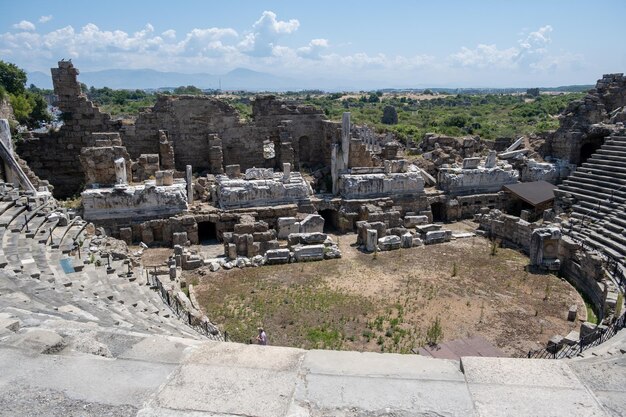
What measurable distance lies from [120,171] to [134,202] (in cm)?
153

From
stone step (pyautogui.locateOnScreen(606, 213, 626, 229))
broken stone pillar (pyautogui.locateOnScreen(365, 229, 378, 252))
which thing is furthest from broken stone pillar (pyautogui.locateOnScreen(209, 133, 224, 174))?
stone step (pyautogui.locateOnScreen(606, 213, 626, 229))

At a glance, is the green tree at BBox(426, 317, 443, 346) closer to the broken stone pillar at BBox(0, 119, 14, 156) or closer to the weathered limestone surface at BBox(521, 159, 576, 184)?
the weathered limestone surface at BBox(521, 159, 576, 184)

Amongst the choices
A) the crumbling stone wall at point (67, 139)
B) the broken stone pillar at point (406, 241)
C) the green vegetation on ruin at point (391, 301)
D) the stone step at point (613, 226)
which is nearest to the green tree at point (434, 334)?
the green vegetation on ruin at point (391, 301)

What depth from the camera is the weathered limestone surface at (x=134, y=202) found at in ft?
57.7

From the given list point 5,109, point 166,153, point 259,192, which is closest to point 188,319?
point 259,192

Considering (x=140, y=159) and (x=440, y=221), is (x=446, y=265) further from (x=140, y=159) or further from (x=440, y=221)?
(x=140, y=159)

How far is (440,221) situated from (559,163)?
6857 millimetres

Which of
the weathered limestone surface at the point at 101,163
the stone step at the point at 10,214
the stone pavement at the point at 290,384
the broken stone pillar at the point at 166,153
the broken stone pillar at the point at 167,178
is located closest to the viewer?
the stone pavement at the point at 290,384

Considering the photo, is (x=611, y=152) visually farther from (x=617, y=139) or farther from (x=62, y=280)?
(x=62, y=280)

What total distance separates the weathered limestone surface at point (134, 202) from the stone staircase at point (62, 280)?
183 cm

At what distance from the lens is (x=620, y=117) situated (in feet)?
73.5

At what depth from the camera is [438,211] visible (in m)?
22.5

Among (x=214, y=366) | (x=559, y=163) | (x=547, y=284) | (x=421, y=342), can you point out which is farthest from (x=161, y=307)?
(x=559, y=163)

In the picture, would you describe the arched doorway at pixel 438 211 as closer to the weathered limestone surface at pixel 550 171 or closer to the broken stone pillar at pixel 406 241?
the broken stone pillar at pixel 406 241
